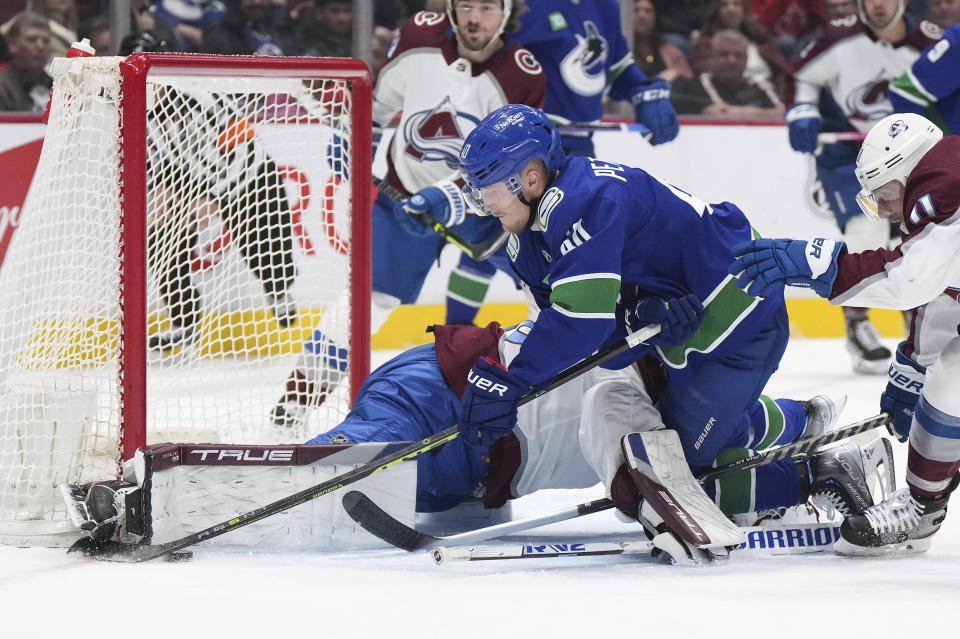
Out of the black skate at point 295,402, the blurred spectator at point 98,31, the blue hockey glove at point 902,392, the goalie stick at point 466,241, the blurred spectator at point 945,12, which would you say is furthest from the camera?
the blurred spectator at point 945,12

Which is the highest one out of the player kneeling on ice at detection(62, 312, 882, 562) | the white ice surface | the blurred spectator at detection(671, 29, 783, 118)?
the blurred spectator at detection(671, 29, 783, 118)

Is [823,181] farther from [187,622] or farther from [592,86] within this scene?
A: [187,622]

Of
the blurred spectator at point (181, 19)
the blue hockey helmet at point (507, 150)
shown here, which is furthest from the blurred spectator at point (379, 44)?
the blue hockey helmet at point (507, 150)

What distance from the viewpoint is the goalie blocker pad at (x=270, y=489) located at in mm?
2559

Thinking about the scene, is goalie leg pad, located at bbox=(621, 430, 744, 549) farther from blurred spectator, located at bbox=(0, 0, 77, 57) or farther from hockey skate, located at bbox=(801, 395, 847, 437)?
blurred spectator, located at bbox=(0, 0, 77, 57)

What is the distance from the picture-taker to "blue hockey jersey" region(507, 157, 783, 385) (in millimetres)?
2408

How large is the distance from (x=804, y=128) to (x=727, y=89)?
32.6 inches

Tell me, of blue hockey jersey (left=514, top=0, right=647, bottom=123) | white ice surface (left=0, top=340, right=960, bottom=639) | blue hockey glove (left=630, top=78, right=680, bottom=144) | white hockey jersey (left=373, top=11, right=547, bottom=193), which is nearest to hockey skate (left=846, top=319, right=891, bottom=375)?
blue hockey glove (left=630, top=78, right=680, bottom=144)

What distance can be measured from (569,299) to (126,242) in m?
0.91

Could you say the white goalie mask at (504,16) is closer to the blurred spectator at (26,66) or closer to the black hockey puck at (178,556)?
the blurred spectator at (26,66)

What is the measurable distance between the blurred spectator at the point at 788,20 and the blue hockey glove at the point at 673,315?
3.95 m

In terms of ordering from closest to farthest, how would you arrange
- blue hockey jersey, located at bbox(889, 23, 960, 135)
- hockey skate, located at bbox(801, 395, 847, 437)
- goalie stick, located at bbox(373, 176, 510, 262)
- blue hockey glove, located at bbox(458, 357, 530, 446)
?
blue hockey glove, located at bbox(458, 357, 530, 446) < hockey skate, located at bbox(801, 395, 847, 437) < goalie stick, located at bbox(373, 176, 510, 262) < blue hockey jersey, located at bbox(889, 23, 960, 135)

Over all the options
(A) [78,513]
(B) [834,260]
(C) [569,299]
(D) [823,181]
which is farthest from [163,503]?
(D) [823,181]

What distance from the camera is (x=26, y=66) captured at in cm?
547
